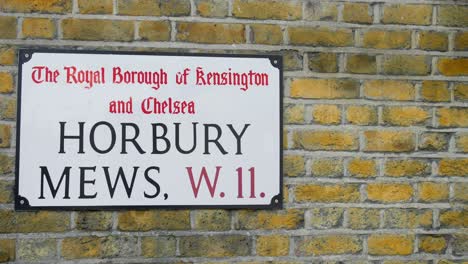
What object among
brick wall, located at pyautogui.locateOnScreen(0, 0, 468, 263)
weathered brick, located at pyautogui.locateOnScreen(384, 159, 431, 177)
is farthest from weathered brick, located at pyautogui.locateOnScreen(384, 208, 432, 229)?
weathered brick, located at pyautogui.locateOnScreen(384, 159, 431, 177)

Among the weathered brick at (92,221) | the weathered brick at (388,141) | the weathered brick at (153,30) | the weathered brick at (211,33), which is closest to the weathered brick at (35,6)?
the weathered brick at (153,30)

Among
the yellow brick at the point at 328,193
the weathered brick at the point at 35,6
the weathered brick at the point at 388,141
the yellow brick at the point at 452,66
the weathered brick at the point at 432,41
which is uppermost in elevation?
the weathered brick at the point at 35,6

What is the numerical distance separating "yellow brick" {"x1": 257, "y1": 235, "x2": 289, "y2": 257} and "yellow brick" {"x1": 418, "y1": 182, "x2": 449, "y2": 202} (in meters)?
0.53

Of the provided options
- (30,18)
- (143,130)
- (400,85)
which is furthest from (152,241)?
(400,85)

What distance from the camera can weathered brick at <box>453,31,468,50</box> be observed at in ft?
7.11

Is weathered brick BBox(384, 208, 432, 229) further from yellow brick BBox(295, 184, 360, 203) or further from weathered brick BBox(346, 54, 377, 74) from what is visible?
weathered brick BBox(346, 54, 377, 74)

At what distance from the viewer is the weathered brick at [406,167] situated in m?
2.12

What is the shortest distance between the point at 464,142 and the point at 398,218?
0.38m

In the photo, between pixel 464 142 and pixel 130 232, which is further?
pixel 464 142

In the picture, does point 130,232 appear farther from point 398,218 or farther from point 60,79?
point 398,218

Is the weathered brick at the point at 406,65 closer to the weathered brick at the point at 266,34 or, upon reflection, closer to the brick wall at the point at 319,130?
the brick wall at the point at 319,130

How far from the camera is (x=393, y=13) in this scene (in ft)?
7.07

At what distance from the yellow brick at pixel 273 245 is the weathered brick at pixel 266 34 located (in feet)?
2.28

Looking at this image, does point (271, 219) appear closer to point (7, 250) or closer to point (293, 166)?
point (293, 166)
